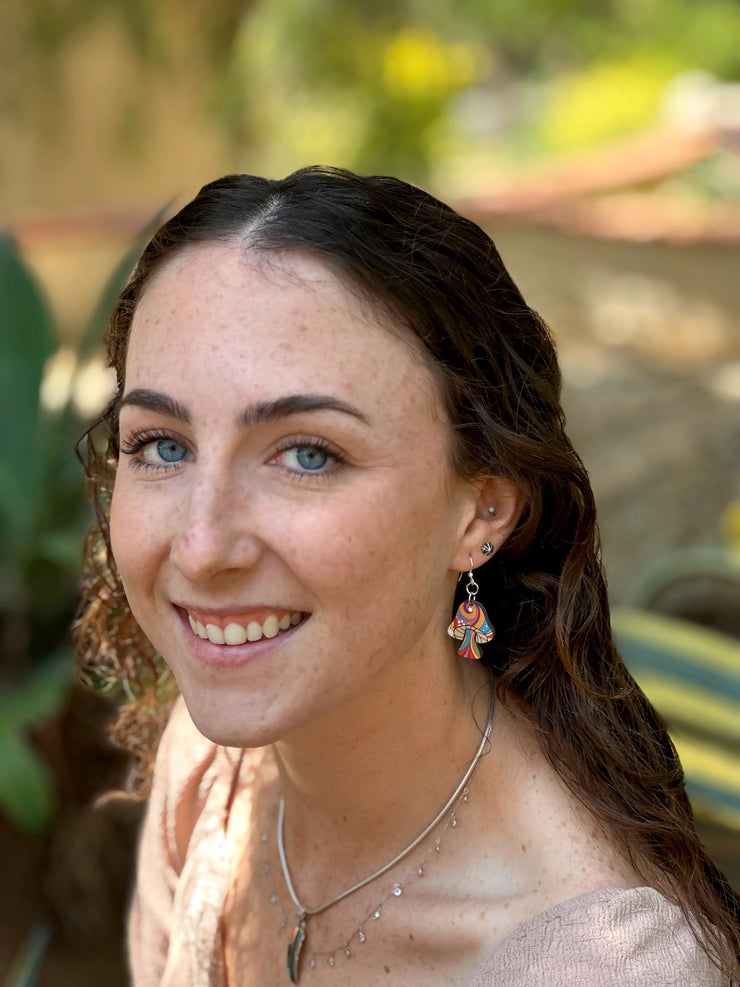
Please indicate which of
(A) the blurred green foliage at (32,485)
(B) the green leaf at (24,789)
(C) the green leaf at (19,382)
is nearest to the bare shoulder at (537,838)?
(B) the green leaf at (24,789)

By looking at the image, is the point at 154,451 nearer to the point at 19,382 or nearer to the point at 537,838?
the point at 537,838

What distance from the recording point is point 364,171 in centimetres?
922

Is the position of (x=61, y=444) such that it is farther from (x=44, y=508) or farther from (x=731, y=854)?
(x=731, y=854)

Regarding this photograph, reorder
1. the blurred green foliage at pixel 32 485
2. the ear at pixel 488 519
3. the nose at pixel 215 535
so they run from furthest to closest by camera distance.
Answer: the blurred green foliage at pixel 32 485
the ear at pixel 488 519
the nose at pixel 215 535

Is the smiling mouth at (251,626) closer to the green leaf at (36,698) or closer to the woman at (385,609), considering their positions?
the woman at (385,609)

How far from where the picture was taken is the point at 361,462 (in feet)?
4.31

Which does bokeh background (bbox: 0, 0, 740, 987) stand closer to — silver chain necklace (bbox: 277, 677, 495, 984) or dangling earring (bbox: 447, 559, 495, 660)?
silver chain necklace (bbox: 277, 677, 495, 984)

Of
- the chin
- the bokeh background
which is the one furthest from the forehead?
the bokeh background

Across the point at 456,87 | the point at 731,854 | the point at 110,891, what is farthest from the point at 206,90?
the point at 731,854

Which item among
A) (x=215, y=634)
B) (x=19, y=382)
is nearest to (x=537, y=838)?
(x=215, y=634)

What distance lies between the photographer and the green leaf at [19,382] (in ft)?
10.7

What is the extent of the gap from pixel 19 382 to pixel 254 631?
222cm

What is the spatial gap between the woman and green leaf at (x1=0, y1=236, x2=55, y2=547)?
1570 millimetres

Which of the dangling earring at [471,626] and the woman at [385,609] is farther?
the dangling earring at [471,626]
